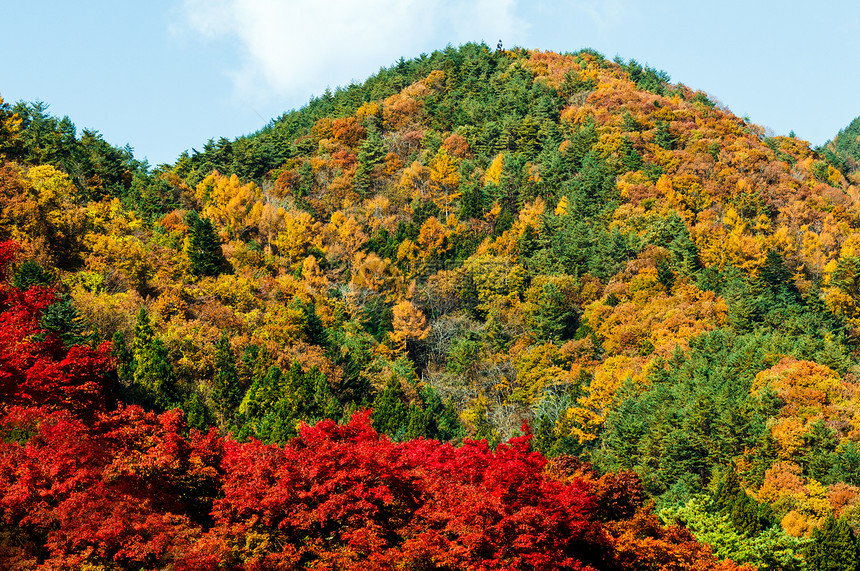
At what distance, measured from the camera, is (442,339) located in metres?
70.8

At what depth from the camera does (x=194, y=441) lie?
88.9ft

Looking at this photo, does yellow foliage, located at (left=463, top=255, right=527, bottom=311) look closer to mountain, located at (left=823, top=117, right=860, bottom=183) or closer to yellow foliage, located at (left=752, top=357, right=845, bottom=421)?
yellow foliage, located at (left=752, top=357, right=845, bottom=421)

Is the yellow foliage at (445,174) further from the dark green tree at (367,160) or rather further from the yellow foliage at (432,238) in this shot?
the yellow foliage at (432,238)

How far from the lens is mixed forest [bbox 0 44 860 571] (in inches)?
972

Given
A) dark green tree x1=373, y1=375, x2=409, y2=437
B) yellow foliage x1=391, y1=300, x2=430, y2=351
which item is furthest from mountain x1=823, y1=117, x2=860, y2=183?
dark green tree x1=373, y1=375, x2=409, y2=437

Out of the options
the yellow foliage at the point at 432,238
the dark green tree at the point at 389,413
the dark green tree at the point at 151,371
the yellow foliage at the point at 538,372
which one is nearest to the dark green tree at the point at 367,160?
the yellow foliage at the point at 432,238

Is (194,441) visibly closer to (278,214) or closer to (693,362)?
(693,362)

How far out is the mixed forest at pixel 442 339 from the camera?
81.0 feet

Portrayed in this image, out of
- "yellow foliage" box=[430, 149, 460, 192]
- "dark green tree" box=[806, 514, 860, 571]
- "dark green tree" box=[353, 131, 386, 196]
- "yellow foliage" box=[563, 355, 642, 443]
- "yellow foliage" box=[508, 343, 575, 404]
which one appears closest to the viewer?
"dark green tree" box=[806, 514, 860, 571]

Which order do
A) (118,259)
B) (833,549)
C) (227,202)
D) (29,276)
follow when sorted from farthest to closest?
(227,202), (118,259), (29,276), (833,549)

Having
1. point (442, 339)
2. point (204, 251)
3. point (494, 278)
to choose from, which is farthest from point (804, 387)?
point (204, 251)

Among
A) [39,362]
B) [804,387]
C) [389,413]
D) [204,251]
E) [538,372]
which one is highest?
[204,251]

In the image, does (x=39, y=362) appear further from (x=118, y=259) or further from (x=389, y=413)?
(x=389, y=413)

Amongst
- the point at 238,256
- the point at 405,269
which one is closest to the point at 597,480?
the point at 238,256
